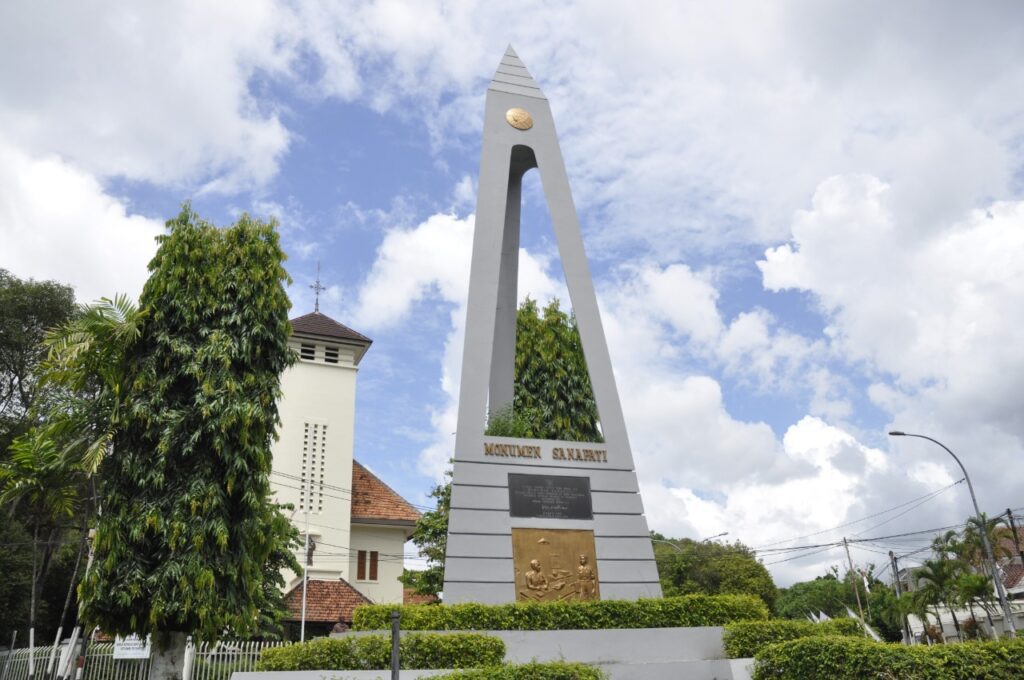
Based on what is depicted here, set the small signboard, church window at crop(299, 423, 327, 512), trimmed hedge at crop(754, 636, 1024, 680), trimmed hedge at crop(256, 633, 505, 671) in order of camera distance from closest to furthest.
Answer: trimmed hedge at crop(754, 636, 1024, 680) < trimmed hedge at crop(256, 633, 505, 671) < the small signboard < church window at crop(299, 423, 327, 512)

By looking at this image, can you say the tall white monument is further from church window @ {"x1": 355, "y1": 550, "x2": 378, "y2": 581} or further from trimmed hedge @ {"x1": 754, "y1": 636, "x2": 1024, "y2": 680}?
church window @ {"x1": 355, "y1": 550, "x2": 378, "y2": 581}

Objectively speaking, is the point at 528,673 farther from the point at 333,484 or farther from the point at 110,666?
the point at 333,484

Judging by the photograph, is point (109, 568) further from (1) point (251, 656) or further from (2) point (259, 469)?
(1) point (251, 656)

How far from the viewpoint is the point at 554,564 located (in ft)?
45.2

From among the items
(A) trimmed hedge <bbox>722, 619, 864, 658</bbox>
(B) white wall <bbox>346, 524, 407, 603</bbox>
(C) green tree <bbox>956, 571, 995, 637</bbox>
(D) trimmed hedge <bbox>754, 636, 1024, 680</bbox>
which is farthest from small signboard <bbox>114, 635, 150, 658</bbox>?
(C) green tree <bbox>956, 571, 995, 637</bbox>

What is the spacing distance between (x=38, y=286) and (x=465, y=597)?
23.0 meters

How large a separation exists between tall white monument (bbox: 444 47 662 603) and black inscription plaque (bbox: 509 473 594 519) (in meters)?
0.02

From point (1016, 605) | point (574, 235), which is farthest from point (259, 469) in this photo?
point (1016, 605)

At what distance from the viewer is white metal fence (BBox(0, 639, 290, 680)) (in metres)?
15.5

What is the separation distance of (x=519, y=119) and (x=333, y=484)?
18.4 meters

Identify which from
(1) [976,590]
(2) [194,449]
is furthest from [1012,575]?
(2) [194,449]

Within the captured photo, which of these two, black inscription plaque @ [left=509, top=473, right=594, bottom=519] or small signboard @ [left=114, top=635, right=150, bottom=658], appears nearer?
black inscription plaque @ [left=509, top=473, right=594, bottom=519]

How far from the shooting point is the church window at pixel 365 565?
1218 inches

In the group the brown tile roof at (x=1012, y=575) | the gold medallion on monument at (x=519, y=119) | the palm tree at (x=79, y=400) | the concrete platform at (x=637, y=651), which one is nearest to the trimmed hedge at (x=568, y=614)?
the concrete platform at (x=637, y=651)
